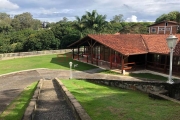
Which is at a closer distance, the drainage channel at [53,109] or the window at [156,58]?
the drainage channel at [53,109]

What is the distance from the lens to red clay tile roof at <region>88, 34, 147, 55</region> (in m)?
19.5

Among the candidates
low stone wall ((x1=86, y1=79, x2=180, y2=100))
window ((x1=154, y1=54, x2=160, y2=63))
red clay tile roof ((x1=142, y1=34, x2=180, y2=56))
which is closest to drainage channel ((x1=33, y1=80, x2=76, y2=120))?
low stone wall ((x1=86, y1=79, x2=180, y2=100))

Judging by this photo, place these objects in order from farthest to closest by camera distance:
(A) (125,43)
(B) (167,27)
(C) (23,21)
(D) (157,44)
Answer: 1. (C) (23,21)
2. (B) (167,27)
3. (A) (125,43)
4. (D) (157,44)

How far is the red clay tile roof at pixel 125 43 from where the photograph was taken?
64.1 ft

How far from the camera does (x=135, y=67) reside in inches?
824

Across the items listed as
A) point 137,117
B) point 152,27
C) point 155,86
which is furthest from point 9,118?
point 152,27

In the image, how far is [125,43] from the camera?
21.8 meters

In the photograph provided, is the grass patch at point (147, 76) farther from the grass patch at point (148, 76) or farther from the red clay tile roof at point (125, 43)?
the red clay tile roof at point (125, 43)

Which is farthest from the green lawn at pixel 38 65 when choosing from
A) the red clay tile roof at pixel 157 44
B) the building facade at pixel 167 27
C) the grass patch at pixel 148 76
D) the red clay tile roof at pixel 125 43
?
the building facade at pixel 167 27

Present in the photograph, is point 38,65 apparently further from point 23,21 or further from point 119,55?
point 23,21

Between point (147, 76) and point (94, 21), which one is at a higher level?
point (94, 21)

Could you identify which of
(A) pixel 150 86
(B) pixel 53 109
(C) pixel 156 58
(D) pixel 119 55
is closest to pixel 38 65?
(D) pixel 119 55

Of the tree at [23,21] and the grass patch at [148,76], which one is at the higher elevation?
the tree at [23,21]

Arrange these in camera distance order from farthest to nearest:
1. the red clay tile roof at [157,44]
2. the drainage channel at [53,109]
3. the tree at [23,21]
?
1. the tree at [23,21]
2. the red clay tile roof at [157,44]
3. the drainage channel at [53,109]
